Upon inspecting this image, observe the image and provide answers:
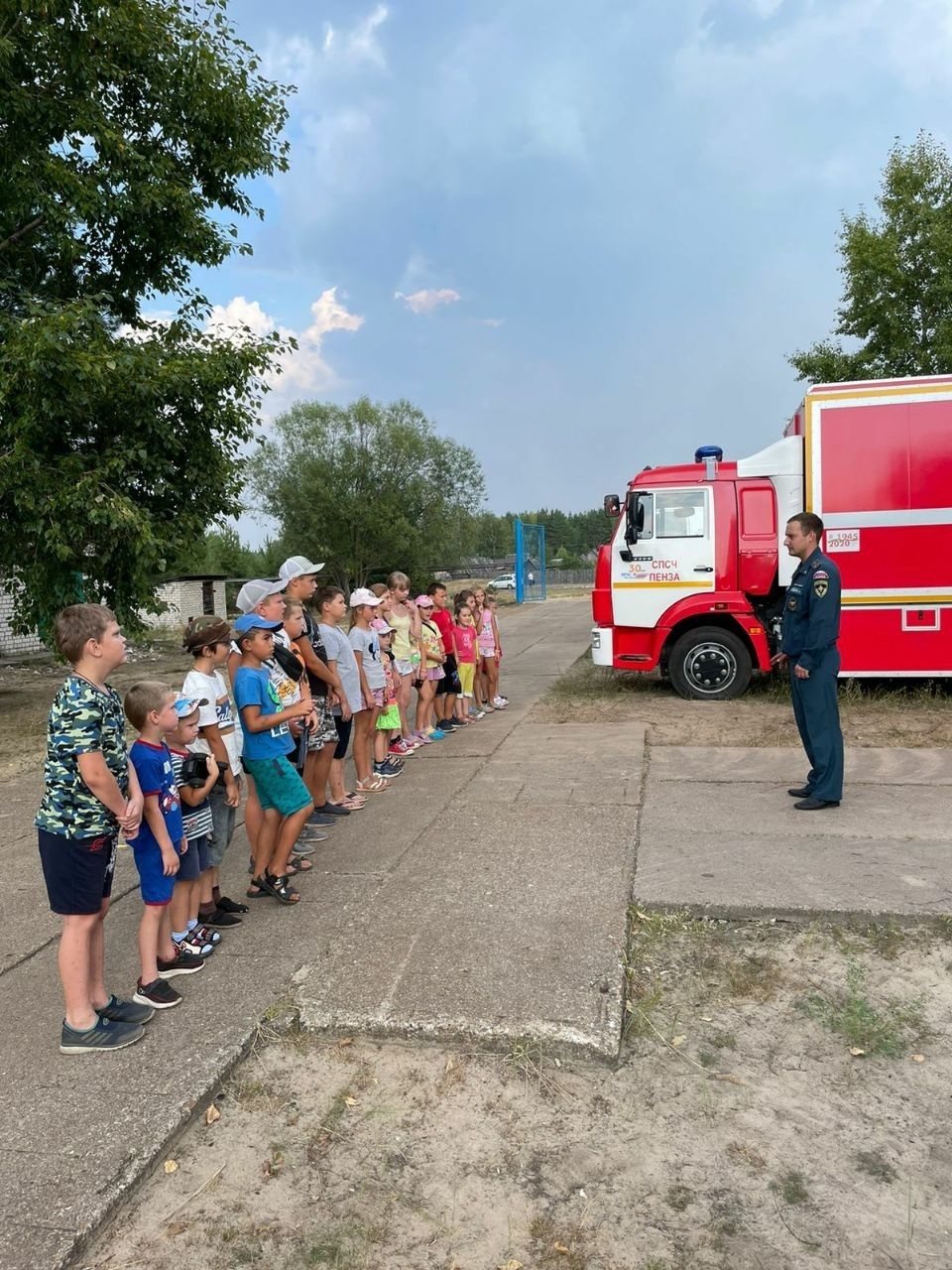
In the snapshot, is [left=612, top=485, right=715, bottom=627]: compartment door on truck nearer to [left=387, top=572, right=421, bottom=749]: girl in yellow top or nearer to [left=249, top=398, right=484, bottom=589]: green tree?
[left=387, top=572, right=421, bottom=749]: girl in yellow top

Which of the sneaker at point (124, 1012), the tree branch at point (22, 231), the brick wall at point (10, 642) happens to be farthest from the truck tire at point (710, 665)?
the brick wall at point (10, 642)

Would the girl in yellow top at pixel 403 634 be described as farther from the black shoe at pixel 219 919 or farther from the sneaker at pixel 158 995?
the sneaker at pixel 158 995

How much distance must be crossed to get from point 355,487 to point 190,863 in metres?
39.8

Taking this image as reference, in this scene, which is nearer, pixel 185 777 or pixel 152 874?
pixel 152 874

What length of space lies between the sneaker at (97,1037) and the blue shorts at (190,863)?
25.0 inches

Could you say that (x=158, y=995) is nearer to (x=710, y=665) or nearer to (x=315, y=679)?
(x=315, y=679)

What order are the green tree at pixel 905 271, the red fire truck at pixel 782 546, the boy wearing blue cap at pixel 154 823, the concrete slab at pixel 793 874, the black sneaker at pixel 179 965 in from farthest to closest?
the green tree at pixel 905 271
the red fire truck at pixel 782 546
the concrete slab at pixel 793 874
the black sneaker at pixel 179 965
the boy wearing blue cap at pixel 154 823

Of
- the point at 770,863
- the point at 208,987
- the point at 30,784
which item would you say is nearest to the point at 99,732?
the point at 208,987

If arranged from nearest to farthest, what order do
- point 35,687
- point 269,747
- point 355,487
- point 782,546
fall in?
point 269,747
point 782,546
point 35,687
point 355,487

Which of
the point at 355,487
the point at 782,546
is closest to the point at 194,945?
the point at 782,546

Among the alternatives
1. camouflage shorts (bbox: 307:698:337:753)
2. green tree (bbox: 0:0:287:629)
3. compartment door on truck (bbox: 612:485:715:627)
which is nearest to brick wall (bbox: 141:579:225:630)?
green tree (bbox: 0:0:287:629)

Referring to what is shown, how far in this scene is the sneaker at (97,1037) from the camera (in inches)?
119

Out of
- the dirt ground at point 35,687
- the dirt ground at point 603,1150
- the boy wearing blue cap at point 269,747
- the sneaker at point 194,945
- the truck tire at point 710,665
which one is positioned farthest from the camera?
the truck tire at point 710,665

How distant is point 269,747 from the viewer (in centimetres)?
423
